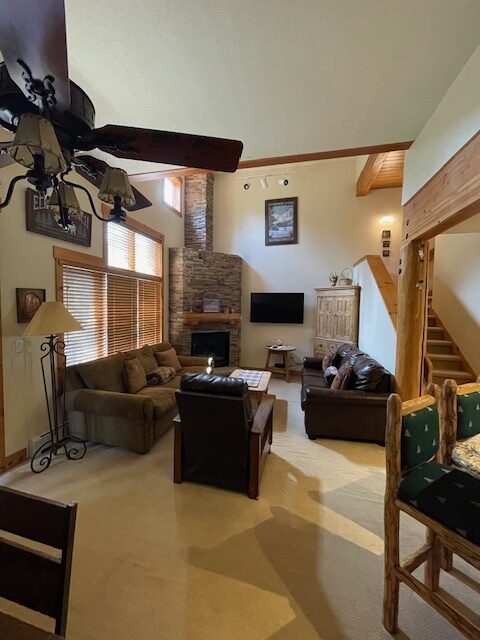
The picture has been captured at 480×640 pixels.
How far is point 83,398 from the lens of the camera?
2863 millimetres

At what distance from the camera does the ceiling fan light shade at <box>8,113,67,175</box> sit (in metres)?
0.91

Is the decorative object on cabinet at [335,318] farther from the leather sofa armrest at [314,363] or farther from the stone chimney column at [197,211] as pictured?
the stone chimney column at [197,211]

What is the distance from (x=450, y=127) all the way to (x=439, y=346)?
3328mm

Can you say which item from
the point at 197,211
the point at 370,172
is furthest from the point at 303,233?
the point at 197,211

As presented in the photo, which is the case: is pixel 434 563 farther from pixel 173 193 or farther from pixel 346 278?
pixel 173 193

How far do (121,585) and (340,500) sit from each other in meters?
1.59

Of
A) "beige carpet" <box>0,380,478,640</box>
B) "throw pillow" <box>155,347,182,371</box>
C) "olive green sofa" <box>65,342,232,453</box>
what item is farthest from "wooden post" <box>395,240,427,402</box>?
"throw pillow" <box>155,347,182,371</box>

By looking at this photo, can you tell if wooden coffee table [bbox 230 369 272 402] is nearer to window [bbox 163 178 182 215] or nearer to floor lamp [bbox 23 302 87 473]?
floor lamp [bbox 23 302 87 473]

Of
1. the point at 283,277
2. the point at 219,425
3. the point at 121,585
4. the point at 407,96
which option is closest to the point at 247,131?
the point at 407,96

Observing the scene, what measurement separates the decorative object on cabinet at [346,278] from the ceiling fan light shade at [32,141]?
5.27 meters

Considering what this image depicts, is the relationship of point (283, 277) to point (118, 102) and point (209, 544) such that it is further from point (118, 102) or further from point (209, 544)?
point (209, 544)

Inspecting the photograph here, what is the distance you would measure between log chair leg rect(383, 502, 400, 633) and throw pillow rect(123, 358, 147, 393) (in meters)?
2.89

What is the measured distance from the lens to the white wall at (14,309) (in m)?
2.44

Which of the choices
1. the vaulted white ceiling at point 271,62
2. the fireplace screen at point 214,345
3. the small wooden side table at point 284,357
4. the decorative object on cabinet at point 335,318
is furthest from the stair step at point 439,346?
the fireplace screen at point 214,345
